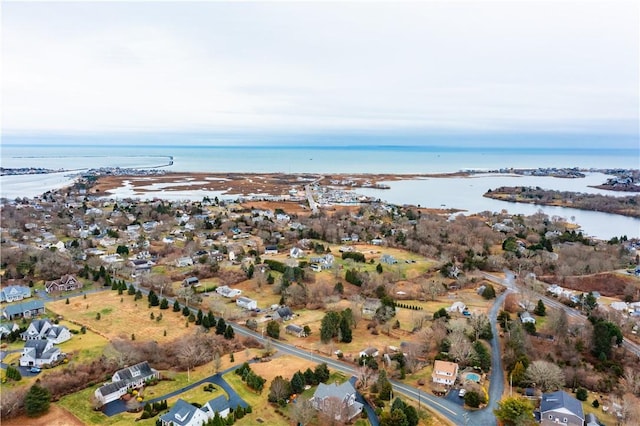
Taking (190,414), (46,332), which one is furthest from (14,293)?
(190,414)

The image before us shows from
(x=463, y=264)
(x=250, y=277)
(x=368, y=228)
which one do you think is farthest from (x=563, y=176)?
(x=250, y=277)

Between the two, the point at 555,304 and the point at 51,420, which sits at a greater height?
the point at 555,304

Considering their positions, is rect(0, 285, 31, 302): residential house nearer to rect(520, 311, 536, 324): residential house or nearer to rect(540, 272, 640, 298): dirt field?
rect(520, 311, 536, 324): residential house

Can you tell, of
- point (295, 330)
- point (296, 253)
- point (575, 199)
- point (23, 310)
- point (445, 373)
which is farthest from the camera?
point (575, 199)

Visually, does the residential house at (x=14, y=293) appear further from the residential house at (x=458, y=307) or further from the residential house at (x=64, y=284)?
the residential house at (x=458, y=307)

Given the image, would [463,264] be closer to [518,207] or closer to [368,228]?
[368,228]

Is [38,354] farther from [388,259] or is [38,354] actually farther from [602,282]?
[602,282]

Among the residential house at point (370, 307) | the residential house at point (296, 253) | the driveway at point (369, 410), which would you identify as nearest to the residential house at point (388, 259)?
the residential house at point (296, 253)
